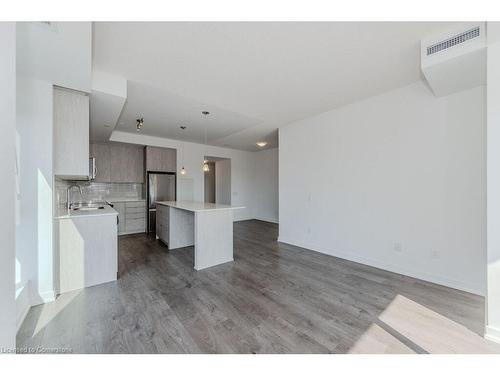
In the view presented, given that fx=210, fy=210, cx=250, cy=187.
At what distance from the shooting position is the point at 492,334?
1.73 metres

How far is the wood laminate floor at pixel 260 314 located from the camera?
1.69 meters

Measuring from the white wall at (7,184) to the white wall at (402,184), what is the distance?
13.3ft

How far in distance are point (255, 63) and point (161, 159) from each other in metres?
4.40

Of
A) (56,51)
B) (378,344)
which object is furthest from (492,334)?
(56,51)

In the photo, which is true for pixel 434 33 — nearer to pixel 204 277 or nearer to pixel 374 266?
pixel 374 266

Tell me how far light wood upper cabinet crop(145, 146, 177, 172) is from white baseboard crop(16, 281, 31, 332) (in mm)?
3937

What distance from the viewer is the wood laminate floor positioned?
169 cm

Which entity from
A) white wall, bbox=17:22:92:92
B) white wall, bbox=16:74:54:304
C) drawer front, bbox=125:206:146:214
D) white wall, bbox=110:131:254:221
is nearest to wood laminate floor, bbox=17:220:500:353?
white wall, bbox=16:74:54:304

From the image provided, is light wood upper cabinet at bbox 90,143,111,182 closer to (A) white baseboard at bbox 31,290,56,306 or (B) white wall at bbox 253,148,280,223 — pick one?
(A) white baseboard at bbox 31,290,56,306

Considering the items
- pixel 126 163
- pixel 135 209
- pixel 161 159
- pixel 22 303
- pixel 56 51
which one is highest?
pixel 56 51

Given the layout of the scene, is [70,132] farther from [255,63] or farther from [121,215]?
[121,215]

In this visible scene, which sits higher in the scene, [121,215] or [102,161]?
[102,161]

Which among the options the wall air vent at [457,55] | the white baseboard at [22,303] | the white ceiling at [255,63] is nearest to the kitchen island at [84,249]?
the white baseboard at [22,303]
